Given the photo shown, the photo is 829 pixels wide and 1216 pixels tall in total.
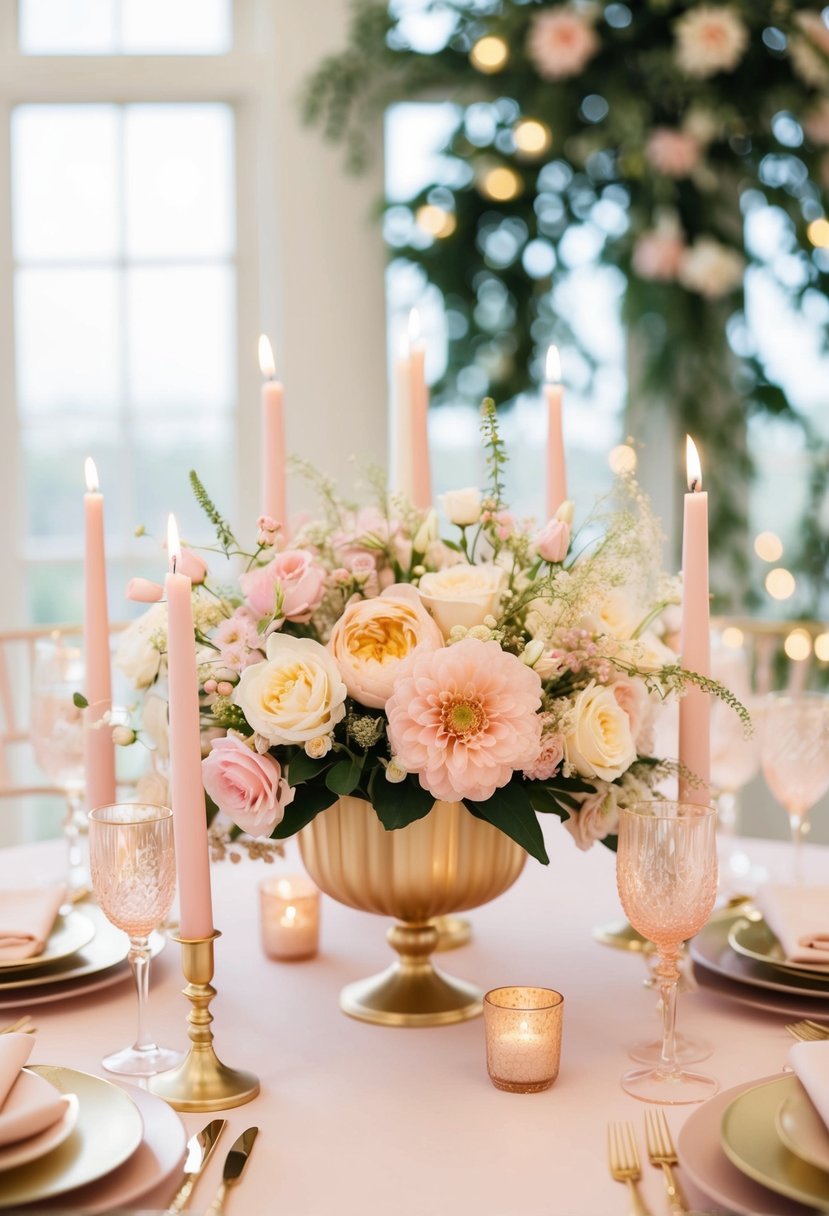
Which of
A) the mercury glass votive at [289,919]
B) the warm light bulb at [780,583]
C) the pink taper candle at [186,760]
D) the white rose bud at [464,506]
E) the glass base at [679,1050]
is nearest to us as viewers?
the pink taper candle at [186,760]

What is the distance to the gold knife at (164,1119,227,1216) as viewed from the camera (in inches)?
33.8

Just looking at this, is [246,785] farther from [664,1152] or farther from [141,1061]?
[664,1152]

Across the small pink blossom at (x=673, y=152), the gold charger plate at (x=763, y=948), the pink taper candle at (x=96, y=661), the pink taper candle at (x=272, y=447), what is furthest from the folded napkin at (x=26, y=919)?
the small pink blossom at (x=673, y=152)

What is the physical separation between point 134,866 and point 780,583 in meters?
2.46

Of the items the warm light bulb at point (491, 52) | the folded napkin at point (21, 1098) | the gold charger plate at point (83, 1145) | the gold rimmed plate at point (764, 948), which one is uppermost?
the warm light bulb at point (491, 52)

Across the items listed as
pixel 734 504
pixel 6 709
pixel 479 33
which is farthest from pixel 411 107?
pixel 6 709

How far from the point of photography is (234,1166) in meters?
0.90

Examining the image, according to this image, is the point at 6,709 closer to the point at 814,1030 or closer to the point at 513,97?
the point at 814,1030

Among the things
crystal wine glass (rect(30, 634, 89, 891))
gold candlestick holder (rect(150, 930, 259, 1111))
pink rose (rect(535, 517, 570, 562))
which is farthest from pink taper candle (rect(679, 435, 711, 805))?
crystal wine glass (rect(30, 634, 89, 891))

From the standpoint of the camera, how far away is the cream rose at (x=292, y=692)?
105 cm

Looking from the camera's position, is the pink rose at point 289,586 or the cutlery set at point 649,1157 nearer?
the cutlery set at point 649,1157

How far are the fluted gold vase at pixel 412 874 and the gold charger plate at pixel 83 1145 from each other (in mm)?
292

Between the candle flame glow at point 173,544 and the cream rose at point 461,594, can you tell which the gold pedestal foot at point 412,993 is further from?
the candle flame glow at point 173,544

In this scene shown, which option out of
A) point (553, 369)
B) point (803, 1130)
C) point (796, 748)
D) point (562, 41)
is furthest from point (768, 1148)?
point (562, 41)
